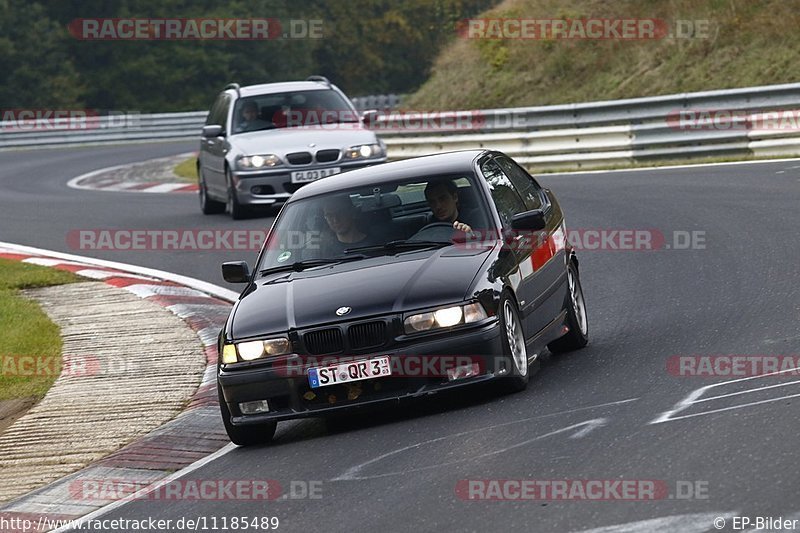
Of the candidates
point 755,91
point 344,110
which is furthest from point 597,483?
point 755,91

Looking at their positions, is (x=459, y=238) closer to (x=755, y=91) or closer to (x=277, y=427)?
(x=277, y=427)

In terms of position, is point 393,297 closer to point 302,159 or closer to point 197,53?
point 302,159

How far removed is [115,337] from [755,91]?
12.9 metres

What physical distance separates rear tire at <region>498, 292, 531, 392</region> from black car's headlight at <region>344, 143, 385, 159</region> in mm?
11371

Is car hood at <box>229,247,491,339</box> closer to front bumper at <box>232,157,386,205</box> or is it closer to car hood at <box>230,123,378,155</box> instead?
front bumper at <box>232,157,386,205</box>

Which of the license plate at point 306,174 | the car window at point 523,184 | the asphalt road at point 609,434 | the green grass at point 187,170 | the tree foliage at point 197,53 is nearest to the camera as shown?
the asphalt road at point 609,434

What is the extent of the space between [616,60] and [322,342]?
72.5 ft

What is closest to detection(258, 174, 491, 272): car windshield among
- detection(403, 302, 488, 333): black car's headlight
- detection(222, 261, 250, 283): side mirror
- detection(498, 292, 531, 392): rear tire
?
detection(222, 261, 250, 283): side mirror

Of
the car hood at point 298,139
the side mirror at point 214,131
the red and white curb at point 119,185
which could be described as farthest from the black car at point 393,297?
the red and white curb at point 119,185

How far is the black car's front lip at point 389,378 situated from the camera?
27.3 ft

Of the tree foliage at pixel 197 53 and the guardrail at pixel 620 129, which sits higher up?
the guardrail at pixel 620 129

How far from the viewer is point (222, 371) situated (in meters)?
8.66

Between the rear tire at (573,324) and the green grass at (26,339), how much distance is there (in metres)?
3.58

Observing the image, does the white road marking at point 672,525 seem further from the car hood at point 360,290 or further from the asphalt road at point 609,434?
the car hood at point 360,290
